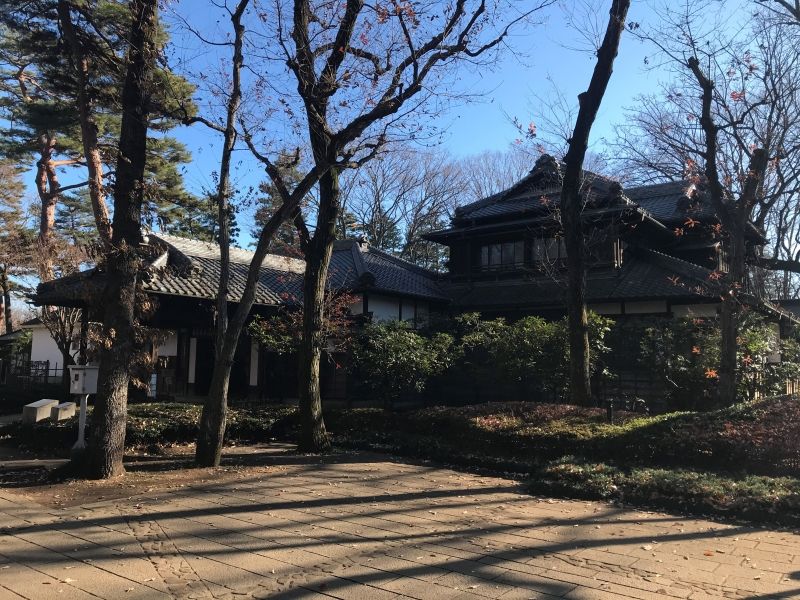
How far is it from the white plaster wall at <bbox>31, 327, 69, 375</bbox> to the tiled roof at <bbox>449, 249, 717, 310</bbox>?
2194cm

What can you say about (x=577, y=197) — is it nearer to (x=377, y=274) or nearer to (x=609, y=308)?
(x=609, y=308)

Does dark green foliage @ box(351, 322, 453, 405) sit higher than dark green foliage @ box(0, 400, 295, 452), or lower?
higher

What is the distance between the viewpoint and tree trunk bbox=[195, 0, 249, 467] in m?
8.87

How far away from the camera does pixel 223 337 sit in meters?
9.16

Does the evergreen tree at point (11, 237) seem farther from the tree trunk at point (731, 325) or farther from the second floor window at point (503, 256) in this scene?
the tree trunk at point (731, 325)

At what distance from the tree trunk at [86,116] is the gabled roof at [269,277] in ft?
15.9

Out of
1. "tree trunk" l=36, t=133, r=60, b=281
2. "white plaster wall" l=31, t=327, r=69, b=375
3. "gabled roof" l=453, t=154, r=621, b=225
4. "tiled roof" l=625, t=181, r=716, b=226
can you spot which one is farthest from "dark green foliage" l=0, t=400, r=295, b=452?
"white plaster wall" l=31, t=327, r=69, b=375

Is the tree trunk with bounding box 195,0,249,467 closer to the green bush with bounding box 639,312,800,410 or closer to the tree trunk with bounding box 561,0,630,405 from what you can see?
the tree trunk with bounding box 561,0,630,405

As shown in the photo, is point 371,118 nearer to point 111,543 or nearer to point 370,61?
point 370,61

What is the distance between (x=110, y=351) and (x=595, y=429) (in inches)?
283

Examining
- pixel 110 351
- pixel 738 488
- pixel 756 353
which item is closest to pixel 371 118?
pixel 110 351

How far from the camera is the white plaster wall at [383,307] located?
61.9ft

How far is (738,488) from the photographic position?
6746mm

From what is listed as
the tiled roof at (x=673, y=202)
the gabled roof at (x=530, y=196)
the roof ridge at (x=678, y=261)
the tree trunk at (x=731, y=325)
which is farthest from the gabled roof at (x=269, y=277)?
the tree trunk at (x=731, y=325)
